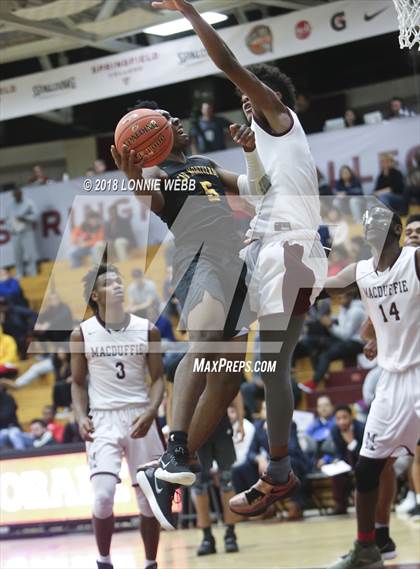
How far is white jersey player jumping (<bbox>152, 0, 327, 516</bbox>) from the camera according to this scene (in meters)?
6.12

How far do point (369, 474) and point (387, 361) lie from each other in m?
0.83

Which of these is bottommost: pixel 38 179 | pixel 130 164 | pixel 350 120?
pixel 130 164

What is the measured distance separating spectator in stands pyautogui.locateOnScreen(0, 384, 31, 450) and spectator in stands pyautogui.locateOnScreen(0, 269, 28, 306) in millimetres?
2941

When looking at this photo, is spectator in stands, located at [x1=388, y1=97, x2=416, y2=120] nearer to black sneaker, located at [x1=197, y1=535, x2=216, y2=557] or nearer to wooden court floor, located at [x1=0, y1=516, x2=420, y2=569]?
wooden court floor, located at [x1=0, y1=516, x2=420, y2=569]

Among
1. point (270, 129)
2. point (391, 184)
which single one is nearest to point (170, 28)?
point (391, 184)

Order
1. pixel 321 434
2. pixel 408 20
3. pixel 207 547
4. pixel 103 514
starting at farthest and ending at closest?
pixel 321 434 → pixel 207 547 → pixel 103 514 → pixel 408 20

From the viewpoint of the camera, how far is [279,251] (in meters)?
6.15

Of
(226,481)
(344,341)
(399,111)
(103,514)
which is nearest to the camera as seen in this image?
(103,514)

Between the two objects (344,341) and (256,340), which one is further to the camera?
(344,341)

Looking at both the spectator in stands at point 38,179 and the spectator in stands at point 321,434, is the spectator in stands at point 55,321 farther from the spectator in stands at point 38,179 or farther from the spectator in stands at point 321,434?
Answer: the spectator in stands at point 321,434

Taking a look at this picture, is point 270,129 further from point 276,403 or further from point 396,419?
point 396,419

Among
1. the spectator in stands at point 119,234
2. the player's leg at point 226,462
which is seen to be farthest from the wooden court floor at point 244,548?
the spectator in stands at point 119,234

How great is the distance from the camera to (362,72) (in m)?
19.6

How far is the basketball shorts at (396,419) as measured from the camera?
744cm
